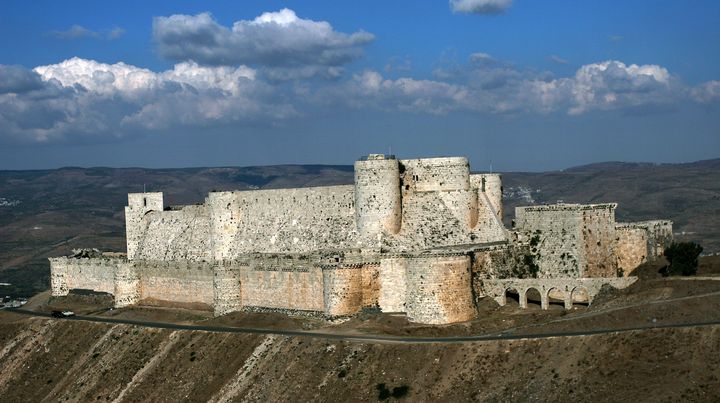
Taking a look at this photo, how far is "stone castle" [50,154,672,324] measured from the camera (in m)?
62.2

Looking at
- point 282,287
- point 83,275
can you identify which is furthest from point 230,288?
point 83,275

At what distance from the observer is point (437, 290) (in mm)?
60531

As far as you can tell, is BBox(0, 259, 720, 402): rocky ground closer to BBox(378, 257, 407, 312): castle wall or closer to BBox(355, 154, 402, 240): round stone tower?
BBox(378, 257, 407, 312): castle wall

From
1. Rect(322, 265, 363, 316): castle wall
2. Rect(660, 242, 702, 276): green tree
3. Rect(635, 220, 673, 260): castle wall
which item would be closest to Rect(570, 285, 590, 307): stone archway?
Rect(660, 242, 702, 276): green tree

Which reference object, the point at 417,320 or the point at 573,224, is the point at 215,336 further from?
the point at 573,224

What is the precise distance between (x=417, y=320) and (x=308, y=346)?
6.52 metres

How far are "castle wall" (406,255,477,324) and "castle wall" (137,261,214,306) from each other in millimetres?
20706

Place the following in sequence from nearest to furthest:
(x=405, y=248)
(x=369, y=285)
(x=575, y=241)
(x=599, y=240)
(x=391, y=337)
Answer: (x=391, y=337)
(x=369, y=285)
(x=575, y=241)
(x=599, y=240)
(x=405, y=248)

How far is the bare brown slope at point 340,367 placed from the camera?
4625cm

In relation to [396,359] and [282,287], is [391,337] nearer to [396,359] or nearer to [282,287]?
[396,359]

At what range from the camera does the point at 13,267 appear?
184m

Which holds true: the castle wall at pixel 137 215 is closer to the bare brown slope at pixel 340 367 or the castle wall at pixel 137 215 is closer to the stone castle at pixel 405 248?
the stone castle at pixel 405 248

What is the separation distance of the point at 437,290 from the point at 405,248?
21.1 ft

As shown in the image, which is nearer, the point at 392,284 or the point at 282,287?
the point at 392,284
